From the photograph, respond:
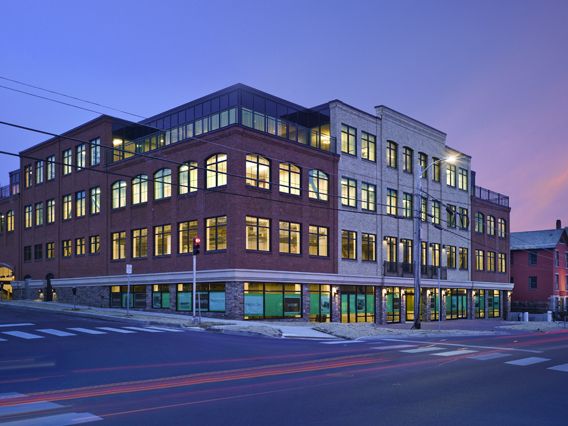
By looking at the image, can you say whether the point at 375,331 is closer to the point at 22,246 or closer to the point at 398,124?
the point at 398,124

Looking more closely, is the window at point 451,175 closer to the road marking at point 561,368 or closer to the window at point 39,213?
the window at point 39,213

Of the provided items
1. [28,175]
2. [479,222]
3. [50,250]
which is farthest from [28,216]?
[479,222]

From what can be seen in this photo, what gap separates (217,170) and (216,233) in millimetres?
3930

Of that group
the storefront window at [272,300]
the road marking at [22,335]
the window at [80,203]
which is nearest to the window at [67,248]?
the window at [80,203]

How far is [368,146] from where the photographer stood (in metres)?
45.7

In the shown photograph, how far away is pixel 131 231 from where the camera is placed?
44.1m

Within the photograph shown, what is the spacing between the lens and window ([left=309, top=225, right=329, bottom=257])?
132 ft

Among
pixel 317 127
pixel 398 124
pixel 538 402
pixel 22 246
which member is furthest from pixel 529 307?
pixel 538 402

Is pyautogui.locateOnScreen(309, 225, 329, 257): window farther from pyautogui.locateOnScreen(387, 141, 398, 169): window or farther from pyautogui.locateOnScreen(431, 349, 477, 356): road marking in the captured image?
pyautogui.locateOnScreen(431, 349, 477, 356): road marking

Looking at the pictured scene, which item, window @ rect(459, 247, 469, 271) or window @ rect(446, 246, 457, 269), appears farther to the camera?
window @ rect(459, 247, 469, 271)

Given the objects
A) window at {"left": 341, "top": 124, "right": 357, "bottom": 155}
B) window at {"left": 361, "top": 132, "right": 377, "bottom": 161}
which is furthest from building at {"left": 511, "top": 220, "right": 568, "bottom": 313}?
window at {"left": 341, "top": 124, "right": 357, "bottom": 155}

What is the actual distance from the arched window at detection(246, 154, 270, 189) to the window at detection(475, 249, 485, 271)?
3127 centimetres

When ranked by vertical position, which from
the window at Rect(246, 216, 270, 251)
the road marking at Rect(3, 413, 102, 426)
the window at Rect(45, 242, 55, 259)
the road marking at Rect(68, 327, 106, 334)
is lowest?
the road marking at Rect(68, 327, 106, 334)

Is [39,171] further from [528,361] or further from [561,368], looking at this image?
[561,368]
